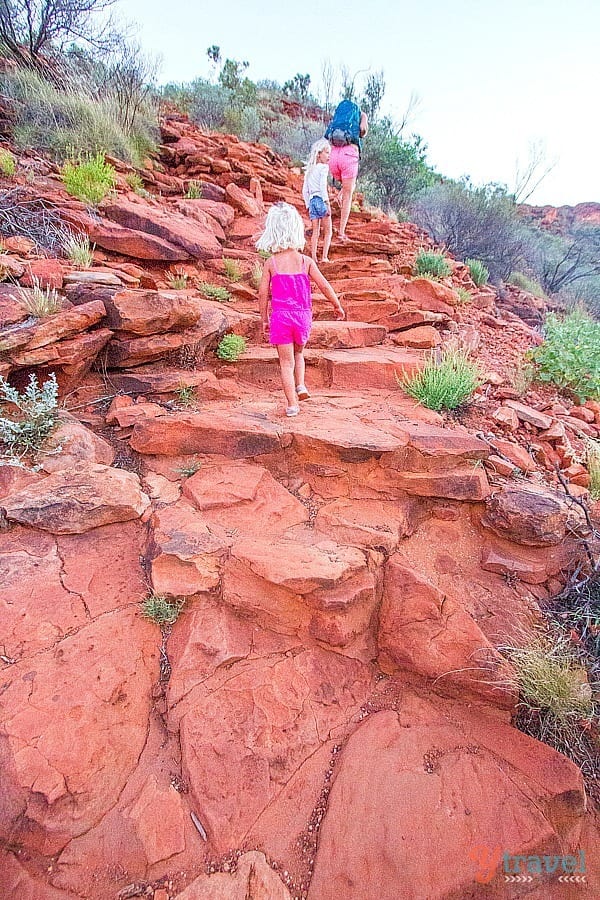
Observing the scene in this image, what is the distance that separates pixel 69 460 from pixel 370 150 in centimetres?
1212

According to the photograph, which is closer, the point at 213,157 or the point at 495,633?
the point at 495,633

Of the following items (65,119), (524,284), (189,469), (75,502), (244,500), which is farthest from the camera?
(524,284)

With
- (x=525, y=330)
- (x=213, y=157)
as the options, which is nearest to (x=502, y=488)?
(x=525, y=330)

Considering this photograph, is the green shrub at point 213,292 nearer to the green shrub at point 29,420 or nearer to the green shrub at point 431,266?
the green shrub at point 29,420

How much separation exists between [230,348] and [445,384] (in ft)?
7.04

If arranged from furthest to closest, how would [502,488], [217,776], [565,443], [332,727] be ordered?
1. [565,443]
2. [502,488]
3. [332,727]
4. [217,776]

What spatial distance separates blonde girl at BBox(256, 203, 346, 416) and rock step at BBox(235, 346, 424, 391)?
0.87m

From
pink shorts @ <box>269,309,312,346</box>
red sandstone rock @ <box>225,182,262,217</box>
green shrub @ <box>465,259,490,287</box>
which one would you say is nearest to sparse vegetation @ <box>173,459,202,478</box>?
pink shorts @ <box>269,309,312,346</box>

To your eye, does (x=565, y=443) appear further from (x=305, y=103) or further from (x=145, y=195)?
(x=305, y=103)

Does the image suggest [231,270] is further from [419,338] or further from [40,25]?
[40,25]

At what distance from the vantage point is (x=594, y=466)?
9.97 ft

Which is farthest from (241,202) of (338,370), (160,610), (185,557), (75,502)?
(160,610)

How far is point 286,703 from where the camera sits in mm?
2029

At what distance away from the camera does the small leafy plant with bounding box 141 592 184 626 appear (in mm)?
2240
